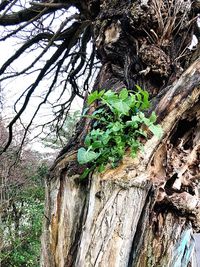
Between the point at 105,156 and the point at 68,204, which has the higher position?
the point at 105,156

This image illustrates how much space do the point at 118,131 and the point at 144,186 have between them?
10.5 inches

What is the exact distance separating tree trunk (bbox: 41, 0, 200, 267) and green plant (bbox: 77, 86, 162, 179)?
0.05 metres

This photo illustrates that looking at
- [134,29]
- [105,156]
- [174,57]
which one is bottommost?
[105,156]

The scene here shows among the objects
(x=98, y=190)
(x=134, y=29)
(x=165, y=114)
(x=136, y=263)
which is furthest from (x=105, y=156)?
(x=134, y=29)

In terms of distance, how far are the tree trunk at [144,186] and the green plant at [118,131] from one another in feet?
0.17

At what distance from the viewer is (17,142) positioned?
7.08m

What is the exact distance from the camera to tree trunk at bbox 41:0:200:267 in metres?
1.51

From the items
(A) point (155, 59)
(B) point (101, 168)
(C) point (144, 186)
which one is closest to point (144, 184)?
(C) point (144, 186)

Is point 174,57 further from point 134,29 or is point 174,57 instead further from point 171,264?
point 171,264

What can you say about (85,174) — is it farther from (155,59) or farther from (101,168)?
(155,59)

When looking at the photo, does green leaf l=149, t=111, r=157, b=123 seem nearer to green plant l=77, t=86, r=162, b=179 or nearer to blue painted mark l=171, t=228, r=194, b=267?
green plant l=77, t=86, r=162, b=179

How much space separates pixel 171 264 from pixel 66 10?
8.17 feet

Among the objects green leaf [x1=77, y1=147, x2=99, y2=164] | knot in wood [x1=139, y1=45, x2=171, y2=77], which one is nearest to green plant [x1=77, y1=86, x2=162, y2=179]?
green leaf [x1=77, y1=147, x2=99, y2=164]

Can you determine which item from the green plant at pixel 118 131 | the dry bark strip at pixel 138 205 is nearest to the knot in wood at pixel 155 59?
the dry bark strip at pixel 138 205
